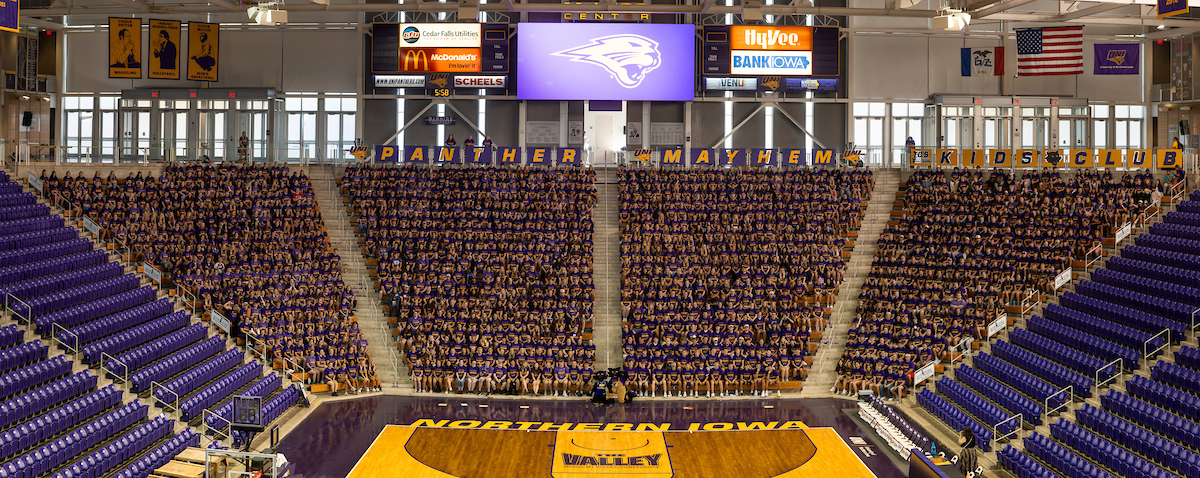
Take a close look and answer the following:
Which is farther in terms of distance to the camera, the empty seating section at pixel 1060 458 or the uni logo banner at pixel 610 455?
the uni logo banner at pixel 610 455

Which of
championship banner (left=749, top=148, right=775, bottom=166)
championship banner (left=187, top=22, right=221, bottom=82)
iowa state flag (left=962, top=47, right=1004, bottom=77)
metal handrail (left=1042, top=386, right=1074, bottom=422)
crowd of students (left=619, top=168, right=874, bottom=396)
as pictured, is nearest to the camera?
metal handrail (left=1042, top=386, right=1074, bottom=422)

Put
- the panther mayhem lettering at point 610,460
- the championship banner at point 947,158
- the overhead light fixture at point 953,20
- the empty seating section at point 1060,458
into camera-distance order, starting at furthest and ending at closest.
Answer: the championship banner at point 947,158 → the overhead light fixture at point 953,20 → the panther mayhem lettering at point 610,460 → the empty seating section at point 1060,458

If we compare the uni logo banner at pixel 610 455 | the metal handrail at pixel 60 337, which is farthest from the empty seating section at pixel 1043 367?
the metal handrail at pixel 60 337

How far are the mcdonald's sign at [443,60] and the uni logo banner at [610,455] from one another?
754 inches

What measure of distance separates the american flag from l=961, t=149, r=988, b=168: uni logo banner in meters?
3.50

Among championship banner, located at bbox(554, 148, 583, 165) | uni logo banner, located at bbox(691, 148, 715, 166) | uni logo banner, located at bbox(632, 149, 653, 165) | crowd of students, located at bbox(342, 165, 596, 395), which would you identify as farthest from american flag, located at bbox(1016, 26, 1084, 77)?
championship banner, located at bbox(554, 148, 583, 165)

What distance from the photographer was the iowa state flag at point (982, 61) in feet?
112

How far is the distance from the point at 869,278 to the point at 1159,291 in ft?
26.8

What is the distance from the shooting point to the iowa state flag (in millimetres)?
34250

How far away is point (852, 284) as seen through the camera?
91.5 ft

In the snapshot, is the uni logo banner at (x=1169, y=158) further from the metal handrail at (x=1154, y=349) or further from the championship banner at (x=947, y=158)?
the metal handrail at (x=1154, y=349)

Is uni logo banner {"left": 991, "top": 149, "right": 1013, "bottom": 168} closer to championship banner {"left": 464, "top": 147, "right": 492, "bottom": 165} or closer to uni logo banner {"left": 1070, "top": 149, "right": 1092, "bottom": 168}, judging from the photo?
uni logo banner {"left": 1070, "top": 149, "right": 1092, "bottom": 168}

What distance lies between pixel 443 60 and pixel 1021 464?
84.9 feet

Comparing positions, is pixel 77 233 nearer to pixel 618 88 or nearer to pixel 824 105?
pixel 618 88
